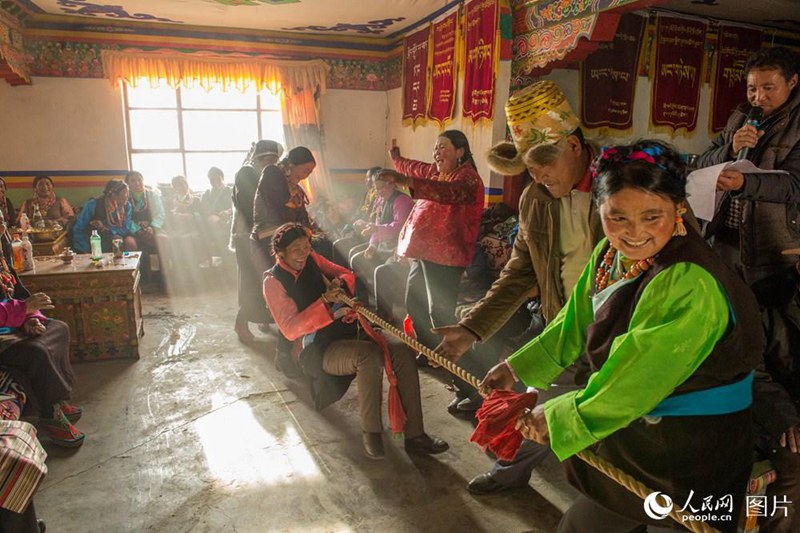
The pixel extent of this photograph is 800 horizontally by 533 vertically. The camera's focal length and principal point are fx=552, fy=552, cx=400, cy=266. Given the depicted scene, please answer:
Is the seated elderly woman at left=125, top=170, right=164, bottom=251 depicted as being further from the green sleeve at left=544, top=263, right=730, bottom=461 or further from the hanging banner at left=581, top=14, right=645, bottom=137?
the green sleeve at left=544, top=263, right=730, bottom=461

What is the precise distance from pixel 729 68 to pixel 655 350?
561cm

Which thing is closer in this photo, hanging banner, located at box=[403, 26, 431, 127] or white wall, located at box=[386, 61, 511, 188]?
white wall, located at box=[386, 61, 511, 188]

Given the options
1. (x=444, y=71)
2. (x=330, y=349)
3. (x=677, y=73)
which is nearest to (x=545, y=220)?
(x=330, y=349)

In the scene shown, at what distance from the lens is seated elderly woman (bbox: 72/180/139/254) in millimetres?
5648

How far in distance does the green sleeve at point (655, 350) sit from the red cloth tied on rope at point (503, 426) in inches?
8.1

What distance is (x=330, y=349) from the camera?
Answer: 9.04 feet

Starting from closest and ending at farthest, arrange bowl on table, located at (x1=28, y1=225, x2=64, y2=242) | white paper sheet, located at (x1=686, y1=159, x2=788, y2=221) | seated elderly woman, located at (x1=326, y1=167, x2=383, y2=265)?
white paper sheet, located at (x1=686, y1=159, x2=788, y2=221), bowl on table, located at (x1=28, y1=225, x2=64, y2=242), seated elderly woman, located at (x1=326, y1=167, x2=383, y2=265)

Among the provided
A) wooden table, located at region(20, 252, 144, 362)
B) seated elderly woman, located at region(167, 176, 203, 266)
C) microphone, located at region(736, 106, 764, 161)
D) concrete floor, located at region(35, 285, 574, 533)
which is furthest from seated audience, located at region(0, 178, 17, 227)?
microphone, located at region(736, 106, 764, 161)

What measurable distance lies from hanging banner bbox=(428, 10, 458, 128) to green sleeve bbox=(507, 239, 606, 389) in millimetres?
4403

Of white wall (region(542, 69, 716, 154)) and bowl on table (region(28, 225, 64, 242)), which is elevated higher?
white wall (region(542, 69, 716, 154))

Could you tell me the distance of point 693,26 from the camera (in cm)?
524

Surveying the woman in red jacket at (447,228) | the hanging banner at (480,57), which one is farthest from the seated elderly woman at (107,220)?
the woman in red jacket at (447,228)

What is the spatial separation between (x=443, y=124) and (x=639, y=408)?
16.4 ft

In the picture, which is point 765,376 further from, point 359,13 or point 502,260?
point 359,13
